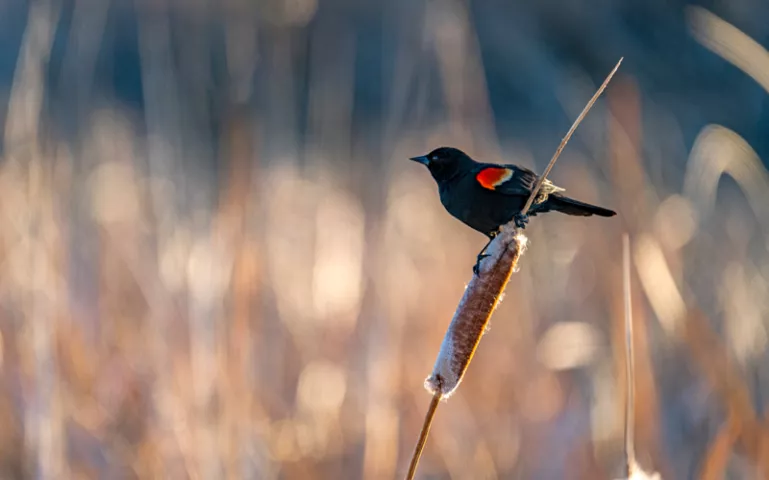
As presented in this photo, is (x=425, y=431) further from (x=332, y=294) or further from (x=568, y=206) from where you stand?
(x=332, y=294)

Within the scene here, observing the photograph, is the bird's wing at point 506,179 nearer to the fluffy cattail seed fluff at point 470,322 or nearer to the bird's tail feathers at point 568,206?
the bird's tail feathers at point 568,206

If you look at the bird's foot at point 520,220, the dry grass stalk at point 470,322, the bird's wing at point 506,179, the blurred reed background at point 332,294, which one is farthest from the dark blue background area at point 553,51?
the dry grass stalk at point 470,322

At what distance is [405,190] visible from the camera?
2713mm

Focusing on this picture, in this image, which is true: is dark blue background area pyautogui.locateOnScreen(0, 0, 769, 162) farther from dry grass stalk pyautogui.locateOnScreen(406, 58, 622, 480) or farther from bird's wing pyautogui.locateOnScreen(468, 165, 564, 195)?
dry grass stalk pyautogui.locateOnScreen(406, 58, 622, 480)

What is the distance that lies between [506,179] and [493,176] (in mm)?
17

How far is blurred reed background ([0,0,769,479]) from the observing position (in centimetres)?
151

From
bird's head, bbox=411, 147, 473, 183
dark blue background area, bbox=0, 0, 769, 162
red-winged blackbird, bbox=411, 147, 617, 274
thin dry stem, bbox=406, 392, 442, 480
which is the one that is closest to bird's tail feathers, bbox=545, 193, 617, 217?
red-winged blackbird, bbox=411, 147, 617, 274

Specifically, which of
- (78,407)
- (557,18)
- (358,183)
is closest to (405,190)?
(358,183)

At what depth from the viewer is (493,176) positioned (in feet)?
3.46

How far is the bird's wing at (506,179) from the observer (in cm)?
102

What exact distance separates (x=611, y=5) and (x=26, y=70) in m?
5.75

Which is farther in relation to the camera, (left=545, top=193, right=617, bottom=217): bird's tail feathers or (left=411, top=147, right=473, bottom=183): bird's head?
(left=411, top=147, right=473, bottom=183): bird's head

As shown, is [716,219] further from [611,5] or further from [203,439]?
[611,5]

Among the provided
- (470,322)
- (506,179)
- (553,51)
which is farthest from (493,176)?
(553,51)
